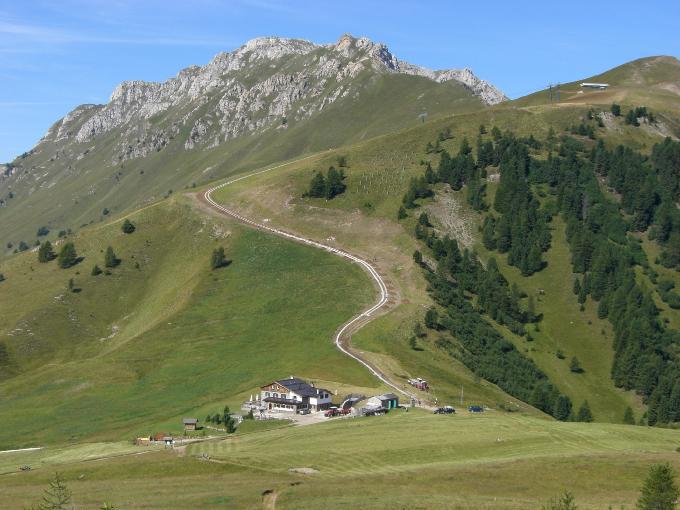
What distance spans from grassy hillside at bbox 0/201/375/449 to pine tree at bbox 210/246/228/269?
1537 millimetres

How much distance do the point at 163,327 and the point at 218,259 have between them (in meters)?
30.6

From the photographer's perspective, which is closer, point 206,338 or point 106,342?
point 206,338

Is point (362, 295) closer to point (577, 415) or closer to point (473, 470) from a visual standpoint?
point (577, 415)

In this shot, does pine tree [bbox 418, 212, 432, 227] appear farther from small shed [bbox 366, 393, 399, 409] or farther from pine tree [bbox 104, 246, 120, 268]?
small shed [bbox 366, 393, 399, 409]

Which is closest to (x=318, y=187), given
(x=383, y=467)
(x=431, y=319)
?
(x=431, y=319)

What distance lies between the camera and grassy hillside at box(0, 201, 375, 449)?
104312 millimetres

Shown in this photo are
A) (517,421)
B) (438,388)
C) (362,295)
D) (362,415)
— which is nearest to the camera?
(517,421)

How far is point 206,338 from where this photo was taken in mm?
128250

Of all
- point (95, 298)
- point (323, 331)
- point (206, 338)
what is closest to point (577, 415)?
point (323, 331)

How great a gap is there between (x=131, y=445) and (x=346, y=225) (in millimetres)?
102747

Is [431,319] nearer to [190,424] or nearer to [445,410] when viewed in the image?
[445,410]

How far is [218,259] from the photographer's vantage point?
16338cm

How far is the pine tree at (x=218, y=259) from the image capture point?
163125 millimetres

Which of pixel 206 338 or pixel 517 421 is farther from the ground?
pixel 206 338
